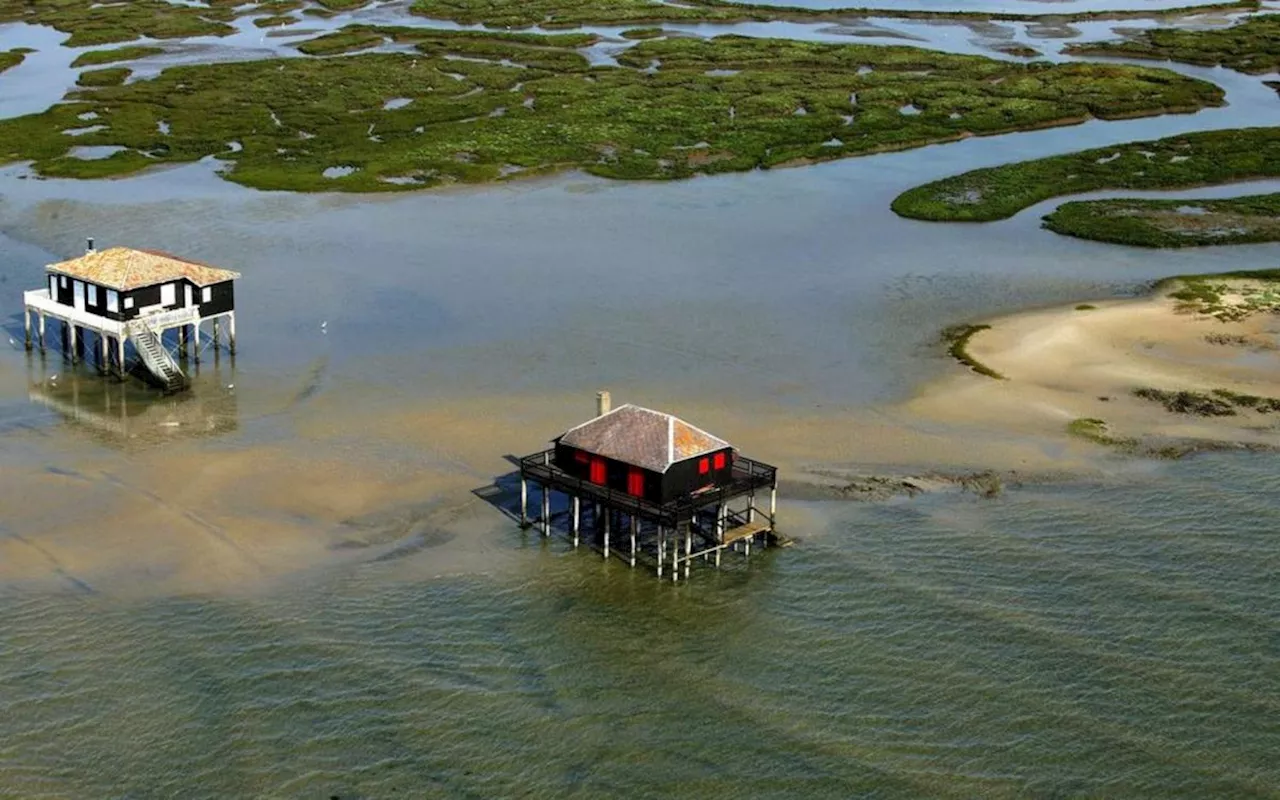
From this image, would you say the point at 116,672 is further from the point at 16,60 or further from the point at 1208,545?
the point at 16,60

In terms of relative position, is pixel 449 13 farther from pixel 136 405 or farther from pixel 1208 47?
pixel 136 405

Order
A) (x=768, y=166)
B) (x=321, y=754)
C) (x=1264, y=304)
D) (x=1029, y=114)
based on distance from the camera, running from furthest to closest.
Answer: (x=1029, y=114)
(x=768, y=166)
(x=1264, y=304)
(x=321, y=754)

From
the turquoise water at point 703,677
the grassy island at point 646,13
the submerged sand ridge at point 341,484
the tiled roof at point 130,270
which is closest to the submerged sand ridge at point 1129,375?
the submerged sand ridge at point 341,484

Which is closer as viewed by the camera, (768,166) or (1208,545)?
(1208,545)

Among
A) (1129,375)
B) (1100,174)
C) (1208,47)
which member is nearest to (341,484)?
(1129,375)

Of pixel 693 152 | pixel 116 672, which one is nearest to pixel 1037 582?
pixel 116 672

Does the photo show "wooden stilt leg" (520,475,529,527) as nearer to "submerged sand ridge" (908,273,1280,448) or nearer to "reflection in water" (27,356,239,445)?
"reflection in water" (27,356,239,445)

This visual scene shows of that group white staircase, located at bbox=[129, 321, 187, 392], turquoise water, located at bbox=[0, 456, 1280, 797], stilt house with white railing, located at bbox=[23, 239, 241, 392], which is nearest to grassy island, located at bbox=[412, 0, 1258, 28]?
stilt house with white railing, located at bbox=[23, 239, 241, 392]
